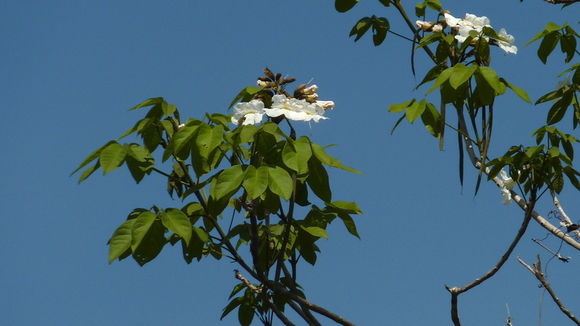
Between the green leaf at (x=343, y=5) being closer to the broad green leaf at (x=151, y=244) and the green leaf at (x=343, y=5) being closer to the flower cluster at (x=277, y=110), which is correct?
the flower cluster at (x=277, y=110)

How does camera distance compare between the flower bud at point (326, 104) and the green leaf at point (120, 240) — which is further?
the flower bud at point (326, 104)

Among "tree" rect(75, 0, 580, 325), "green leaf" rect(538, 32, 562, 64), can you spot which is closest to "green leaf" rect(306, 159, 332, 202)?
"tree" rect(75, 0, 580, 325)

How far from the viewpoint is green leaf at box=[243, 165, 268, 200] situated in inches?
87.6

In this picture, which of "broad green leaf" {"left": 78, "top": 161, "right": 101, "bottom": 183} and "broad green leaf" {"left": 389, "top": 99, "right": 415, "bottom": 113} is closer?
"broad green leaf" {"left": 78, "top": 161, "right": 101, "bottom": 183}

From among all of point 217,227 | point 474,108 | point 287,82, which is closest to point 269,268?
point 217,227

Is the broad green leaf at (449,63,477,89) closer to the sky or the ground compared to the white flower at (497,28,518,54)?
closer to the ground

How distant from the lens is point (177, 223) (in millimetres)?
2309

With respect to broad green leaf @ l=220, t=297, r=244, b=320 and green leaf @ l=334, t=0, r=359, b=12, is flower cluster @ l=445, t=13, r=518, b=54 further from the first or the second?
broad green leaf @ l=220, t=297, r=244, b=320

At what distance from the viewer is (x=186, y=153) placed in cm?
243

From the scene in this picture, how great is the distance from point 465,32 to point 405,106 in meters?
0.30

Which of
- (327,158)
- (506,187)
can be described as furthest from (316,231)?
(506,187)

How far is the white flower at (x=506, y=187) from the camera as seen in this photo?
9.45ft

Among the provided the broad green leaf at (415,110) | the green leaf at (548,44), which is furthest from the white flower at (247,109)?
the green leaf at (548,44)

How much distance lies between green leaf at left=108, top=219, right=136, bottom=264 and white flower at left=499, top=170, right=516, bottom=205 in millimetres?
1220
